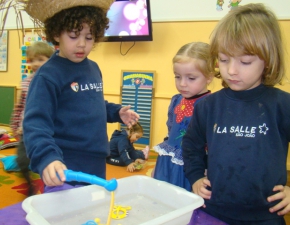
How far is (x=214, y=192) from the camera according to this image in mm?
792

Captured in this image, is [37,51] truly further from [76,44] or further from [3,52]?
[3,52]

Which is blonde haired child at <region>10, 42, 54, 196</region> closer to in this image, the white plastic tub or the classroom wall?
the white plastic tub

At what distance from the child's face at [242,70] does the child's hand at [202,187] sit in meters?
0.27

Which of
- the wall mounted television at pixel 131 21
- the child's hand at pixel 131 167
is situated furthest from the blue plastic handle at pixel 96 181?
the wall mounted television at pixel 131 21

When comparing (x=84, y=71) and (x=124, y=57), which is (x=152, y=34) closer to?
(x=124, y=57)

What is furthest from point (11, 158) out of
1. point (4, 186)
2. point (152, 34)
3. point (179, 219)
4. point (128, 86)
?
point (179, 219)

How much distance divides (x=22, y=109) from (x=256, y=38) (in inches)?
46.4

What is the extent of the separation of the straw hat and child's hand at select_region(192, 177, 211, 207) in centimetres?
62

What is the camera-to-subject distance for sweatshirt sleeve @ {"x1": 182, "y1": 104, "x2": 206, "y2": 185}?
2.84 ft

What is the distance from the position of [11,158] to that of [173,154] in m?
1.82

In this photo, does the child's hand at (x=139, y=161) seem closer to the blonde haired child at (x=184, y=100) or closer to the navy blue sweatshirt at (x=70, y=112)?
the blonde haired child at (x=184, y=100)

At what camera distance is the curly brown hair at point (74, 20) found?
2.94 feet

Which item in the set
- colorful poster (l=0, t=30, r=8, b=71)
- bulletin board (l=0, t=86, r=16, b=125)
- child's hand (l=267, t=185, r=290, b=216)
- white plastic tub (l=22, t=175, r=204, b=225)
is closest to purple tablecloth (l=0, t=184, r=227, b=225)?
white plastic tub (l=22, t=175, r=204, b=225)

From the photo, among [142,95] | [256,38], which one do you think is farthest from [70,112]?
[142,95]
